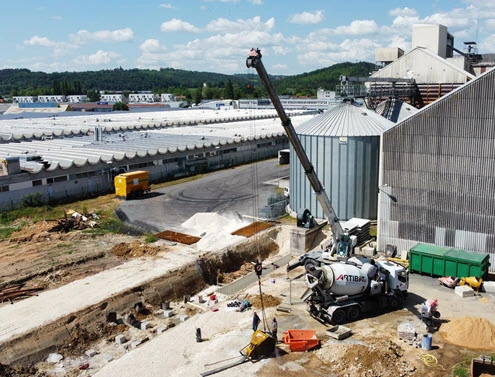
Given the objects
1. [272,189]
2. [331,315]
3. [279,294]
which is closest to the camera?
[331,315]

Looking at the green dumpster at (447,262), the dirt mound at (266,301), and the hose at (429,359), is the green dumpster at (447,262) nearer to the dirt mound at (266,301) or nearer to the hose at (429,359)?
the hose at (429,359)

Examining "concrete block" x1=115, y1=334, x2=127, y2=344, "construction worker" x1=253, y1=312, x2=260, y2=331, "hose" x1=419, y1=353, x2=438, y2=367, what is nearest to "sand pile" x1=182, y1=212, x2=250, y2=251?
"concrete block" x1=115, y1=334, x2=127, y2=344

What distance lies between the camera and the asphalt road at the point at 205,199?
142 feet

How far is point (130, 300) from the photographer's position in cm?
2767

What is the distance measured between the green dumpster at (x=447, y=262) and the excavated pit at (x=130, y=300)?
11.1 meters

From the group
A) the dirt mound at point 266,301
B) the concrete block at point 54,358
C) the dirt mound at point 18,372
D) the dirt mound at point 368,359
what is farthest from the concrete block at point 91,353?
the dirt mound at point 368,359

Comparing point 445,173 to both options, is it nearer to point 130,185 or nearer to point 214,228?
point 214,228

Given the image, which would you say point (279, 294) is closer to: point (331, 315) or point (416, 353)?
point (331, 315)

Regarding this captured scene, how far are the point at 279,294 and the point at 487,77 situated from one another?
17938 mm

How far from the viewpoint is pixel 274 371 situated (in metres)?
20.1

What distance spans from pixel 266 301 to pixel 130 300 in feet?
25.8

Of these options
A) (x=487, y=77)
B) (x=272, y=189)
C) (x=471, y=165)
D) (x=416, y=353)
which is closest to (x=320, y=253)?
(x=416, y=353)

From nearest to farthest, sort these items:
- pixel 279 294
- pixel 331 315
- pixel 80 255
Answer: pixel 331 315 → pixel 279 294 → pixel 80 255

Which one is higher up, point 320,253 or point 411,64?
point 411,64
